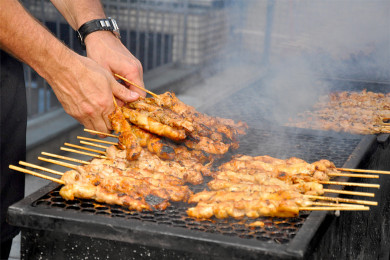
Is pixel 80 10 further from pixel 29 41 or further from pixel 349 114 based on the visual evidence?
pixel 349 114

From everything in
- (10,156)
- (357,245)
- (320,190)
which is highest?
(320,190)

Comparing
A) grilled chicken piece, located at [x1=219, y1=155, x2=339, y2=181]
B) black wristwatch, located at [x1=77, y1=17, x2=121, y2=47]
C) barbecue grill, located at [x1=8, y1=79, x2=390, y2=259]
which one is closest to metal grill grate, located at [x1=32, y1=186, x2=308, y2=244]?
barbecue grill, located at [x1=8, y1=79, x2=390, y2=259]

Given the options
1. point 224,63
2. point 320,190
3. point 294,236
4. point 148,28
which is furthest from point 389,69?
point 224,63

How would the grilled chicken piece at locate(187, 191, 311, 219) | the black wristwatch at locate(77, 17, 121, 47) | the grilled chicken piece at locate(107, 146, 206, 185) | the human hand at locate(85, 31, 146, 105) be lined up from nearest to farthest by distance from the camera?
the grilled chicken piece at locate(187, 191, 311, 219) → the grilled chicken piece at locate(107, 146, 206, 185) → the human hand at locate(85, 31, 146, 105) → the black wristwatch at locate(77, 17, 121, 47)

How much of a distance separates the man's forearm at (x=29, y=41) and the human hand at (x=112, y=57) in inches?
26.5

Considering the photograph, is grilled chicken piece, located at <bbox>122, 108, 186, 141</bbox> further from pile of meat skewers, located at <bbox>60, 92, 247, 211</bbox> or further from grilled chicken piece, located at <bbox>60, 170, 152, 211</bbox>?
grilled chicken piece, located at <bbox>60, 170, 152, 211</bbox>

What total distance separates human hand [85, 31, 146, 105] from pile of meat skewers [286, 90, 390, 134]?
165cm

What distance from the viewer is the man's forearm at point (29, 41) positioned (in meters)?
3.04

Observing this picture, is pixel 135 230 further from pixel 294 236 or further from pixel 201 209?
pixel 294 236

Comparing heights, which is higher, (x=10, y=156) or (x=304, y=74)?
(x=304, y=74)

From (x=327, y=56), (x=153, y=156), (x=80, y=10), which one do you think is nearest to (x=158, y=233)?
(x=153, y=156)

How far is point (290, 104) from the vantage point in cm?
546

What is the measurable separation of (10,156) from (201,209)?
82.1 inches

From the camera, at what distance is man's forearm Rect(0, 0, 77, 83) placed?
9.96ft
